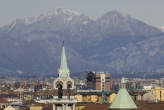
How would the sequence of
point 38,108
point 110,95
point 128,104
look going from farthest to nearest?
point 110,95 → point 38,108 → point 128,104

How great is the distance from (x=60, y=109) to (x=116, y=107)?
23.7ft

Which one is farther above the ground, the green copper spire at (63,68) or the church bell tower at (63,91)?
the green copper spire at (63,68)

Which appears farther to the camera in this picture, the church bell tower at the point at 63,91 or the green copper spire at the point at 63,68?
the church bell tower at the point at 63,91

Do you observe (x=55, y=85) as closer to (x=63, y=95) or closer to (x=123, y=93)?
(x=63, y=95)

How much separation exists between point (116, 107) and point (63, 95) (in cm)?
Answer: 742

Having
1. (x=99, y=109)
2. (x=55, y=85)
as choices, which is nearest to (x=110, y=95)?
(x=99, y=109)

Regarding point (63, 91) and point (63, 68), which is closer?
point (63, 68)

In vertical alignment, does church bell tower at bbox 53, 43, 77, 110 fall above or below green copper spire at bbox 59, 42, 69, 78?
below

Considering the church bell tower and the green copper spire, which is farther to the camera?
the church bell tower

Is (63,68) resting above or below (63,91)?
above

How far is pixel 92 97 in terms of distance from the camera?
525 feet

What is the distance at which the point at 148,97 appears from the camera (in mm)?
137500

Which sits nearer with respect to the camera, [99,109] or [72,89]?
[72,89]

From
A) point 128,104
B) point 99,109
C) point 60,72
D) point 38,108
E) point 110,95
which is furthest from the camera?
point 110,95
